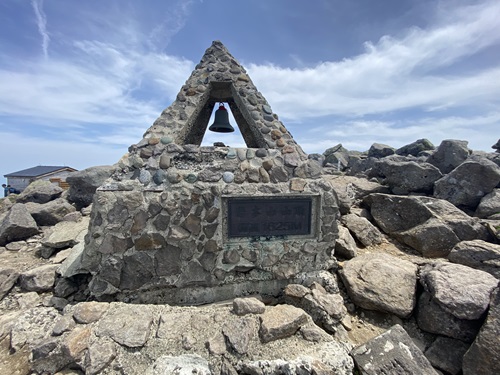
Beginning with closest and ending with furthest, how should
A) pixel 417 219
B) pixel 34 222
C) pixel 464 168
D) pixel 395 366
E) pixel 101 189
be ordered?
pixel 395 366 < pixel 101 189 < pixel 417 219 < pixel 34 222 < pixel 464 168

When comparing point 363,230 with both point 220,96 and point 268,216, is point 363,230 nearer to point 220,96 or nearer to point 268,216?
point 268,216

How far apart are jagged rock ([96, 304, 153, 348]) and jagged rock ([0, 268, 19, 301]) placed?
8.12ft

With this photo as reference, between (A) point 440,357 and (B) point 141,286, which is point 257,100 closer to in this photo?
(B) point 141,286

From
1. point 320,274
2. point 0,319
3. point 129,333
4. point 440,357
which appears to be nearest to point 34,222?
point 0,319

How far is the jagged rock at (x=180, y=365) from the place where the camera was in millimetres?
2695

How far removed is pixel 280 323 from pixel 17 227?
683cm

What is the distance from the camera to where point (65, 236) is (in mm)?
5645

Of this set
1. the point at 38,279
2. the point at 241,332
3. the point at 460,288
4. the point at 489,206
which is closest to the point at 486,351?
the point at 460,288

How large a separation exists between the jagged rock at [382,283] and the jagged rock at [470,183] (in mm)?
4361

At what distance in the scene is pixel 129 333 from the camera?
302cm

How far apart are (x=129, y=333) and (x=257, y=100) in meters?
4.54

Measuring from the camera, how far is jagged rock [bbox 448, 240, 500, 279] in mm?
4332

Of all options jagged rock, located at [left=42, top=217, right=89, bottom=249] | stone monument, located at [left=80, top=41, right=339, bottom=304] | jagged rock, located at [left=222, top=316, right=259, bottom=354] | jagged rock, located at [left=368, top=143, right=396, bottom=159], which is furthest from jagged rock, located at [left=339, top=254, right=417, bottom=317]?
jagged rock, located at [left=368, top=143, right=396, bottom=159]

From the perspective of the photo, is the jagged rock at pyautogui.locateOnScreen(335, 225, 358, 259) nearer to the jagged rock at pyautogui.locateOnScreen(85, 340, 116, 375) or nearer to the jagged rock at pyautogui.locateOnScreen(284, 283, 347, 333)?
the jagged rock at pyautogui.locateOnScreen(284, 283, 347, 333)
